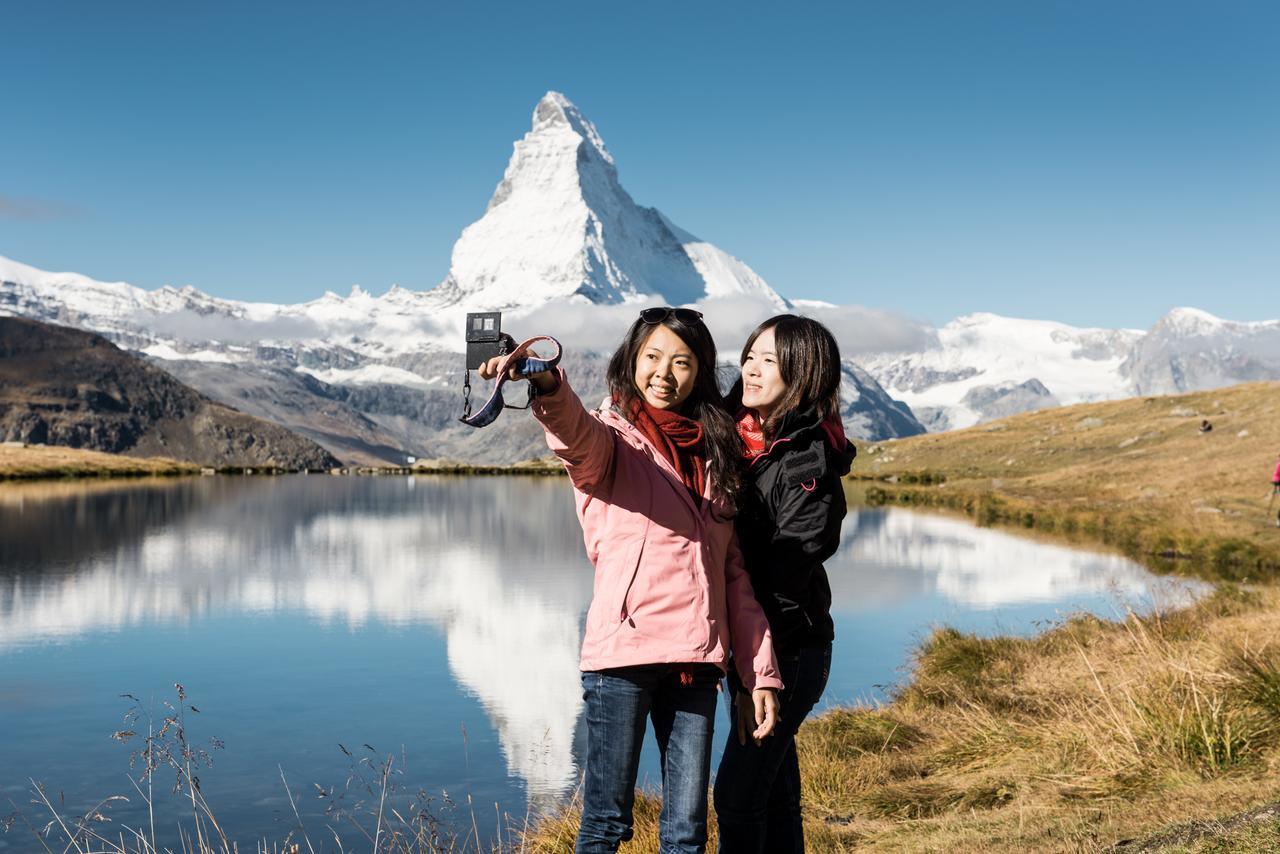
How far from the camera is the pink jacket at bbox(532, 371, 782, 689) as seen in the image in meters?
4.03

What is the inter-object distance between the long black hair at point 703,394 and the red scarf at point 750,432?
0.15 meters

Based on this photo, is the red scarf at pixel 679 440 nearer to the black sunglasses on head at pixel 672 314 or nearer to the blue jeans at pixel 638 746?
the black sunglasses on head at pixel 672 314

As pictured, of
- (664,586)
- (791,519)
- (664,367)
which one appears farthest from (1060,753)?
(664,367)

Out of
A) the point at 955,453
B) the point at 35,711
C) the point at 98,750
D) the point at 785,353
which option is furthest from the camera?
the point at 955,453

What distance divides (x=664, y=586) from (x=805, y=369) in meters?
1.09

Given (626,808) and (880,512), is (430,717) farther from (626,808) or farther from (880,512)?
(880,512)

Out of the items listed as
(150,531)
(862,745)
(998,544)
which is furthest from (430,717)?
(150,531)

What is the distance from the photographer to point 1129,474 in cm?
4391

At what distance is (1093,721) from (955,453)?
6336 centimetres

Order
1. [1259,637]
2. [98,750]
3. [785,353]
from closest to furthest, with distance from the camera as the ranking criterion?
[785,353] < [1259,637] < [98,750]

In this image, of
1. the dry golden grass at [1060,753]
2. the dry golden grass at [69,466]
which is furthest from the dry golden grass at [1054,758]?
the dry golden grass at [69,466]

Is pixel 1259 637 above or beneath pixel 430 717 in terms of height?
above

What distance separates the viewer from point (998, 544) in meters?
33.2

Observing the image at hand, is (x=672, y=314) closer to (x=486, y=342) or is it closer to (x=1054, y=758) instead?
(x=486, y=342)
